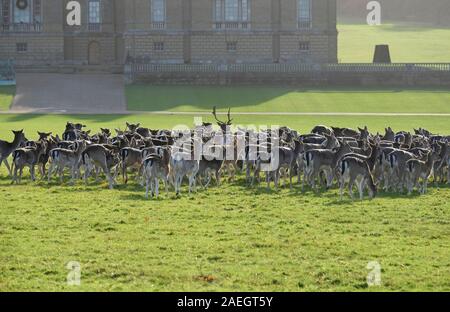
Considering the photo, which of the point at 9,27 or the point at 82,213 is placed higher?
the point at 9,27

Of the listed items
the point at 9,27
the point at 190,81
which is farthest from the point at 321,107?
the point at 9,27

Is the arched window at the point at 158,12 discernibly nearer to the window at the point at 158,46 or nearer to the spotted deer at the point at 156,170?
the window at the point at 158,46

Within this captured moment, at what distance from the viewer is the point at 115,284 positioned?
802 inches

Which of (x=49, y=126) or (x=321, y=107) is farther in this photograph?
(x=321, y=107)

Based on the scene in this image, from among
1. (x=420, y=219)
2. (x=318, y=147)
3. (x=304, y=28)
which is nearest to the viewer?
(x=420, y=219)

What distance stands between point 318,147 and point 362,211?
23.9 feet

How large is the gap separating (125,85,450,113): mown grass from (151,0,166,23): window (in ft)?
41.4

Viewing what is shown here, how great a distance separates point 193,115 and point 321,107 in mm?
9479

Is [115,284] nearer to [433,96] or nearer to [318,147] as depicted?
[318,147]

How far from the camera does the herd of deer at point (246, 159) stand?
3222 cm

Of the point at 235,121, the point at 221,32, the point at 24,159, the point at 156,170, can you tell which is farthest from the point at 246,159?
the point at 221,32

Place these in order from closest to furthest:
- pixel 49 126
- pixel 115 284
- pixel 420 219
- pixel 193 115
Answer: pixel 115 284 < pixel 420 219 < pixel 49 126 < pixel 193 115

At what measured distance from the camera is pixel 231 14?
91188 mm

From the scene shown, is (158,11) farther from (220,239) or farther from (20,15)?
(220,239)
